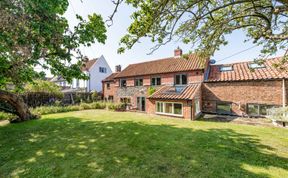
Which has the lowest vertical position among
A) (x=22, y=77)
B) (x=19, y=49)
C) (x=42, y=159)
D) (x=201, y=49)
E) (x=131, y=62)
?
(x=42, y=159)

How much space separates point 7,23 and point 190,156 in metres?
8.11

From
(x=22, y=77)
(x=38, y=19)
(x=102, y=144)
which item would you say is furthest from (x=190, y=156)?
(x=22, y=77)

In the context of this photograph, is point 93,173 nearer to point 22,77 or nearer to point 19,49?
point 19,49

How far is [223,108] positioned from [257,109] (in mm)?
2714

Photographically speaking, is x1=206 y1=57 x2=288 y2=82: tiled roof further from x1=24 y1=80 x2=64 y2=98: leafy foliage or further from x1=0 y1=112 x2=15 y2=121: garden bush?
x1=24 y1=80 x2=64 y2=98: leafy foliage

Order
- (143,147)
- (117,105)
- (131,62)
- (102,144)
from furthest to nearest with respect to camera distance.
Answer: (131,62) → (117,105) → (102,144) → (143,147)

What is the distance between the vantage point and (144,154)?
221 inches

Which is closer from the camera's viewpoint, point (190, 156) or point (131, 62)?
point (190, 156)

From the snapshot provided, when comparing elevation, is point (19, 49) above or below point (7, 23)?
below

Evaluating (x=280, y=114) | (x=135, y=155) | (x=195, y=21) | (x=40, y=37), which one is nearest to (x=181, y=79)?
(x=280, y=114)

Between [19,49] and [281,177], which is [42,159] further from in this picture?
[281,177]

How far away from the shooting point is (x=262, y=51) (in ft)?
27.2

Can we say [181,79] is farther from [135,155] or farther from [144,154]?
[135,155]

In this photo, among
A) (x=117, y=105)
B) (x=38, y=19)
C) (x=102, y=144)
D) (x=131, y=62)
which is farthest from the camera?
(x=131, y=62)
